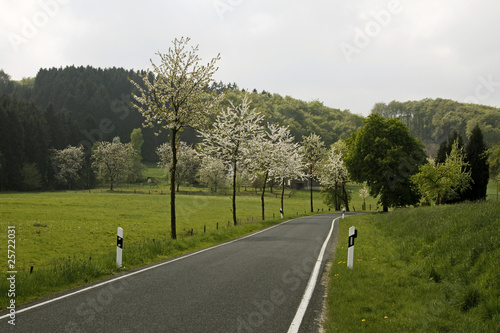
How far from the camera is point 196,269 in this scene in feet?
30.9

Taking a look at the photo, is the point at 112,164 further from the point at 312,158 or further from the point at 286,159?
the point at 286,159

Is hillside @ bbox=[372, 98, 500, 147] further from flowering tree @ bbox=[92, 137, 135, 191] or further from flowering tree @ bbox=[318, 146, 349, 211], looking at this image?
flowering tree @ bbox=[92, 137, 135, 191]

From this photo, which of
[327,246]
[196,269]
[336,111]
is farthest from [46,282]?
[336,111]

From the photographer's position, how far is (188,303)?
6.31 m

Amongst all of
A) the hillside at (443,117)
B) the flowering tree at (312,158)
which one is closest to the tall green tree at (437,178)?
the flowering tree at (312,158)

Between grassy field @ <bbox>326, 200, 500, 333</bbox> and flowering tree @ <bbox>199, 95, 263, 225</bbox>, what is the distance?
656 inches

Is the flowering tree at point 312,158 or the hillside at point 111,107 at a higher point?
the hillside at point 111,107

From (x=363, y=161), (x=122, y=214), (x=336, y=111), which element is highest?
(x=336, y=111)

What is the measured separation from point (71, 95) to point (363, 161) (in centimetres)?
14233

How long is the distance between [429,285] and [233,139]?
837 inches

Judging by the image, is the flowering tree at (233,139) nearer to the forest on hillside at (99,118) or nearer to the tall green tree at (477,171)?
the tall green tree at (477,171)

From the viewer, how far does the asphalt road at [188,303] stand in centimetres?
527

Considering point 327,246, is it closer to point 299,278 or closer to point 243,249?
point 243,249

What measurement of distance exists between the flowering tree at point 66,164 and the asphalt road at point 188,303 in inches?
3637
